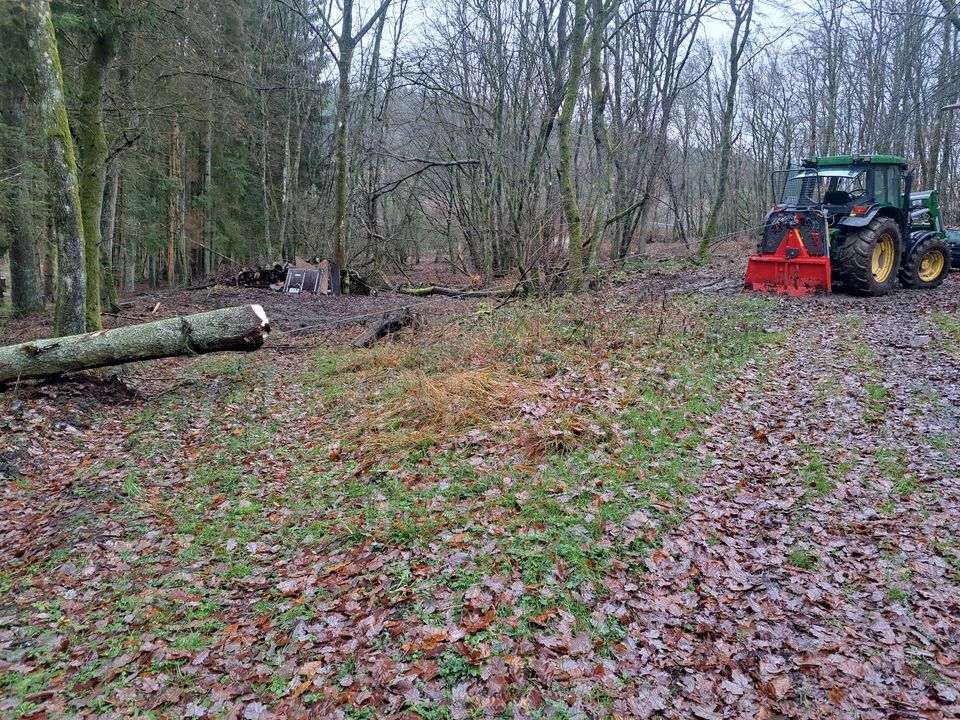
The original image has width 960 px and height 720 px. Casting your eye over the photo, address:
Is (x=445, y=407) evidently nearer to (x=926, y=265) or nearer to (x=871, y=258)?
(x=871, y=258)

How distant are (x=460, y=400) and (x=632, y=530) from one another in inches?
116

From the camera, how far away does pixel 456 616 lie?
408cm

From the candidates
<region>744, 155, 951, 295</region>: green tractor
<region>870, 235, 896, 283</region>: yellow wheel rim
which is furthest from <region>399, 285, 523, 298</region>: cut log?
<region>870, 235, 896, 283</region>: yellow wheel rim

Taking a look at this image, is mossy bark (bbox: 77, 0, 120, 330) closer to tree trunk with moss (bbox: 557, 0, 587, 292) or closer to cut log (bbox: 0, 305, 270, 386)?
cut log (bbox: 0, 305, 270, 386)

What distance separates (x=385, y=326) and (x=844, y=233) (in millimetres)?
9008

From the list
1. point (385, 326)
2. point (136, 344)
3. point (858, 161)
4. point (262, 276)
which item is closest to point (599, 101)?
point (858, 161)

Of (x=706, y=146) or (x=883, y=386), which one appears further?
(x=706, y=146)

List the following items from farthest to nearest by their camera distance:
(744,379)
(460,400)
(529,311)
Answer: (529,311) < (744,379) < (460,400)

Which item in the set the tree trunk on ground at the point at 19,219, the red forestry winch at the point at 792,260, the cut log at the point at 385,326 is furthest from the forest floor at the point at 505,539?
the tree trunk on ground at the point at 19,219

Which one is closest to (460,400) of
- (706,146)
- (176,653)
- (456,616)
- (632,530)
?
(632,530)

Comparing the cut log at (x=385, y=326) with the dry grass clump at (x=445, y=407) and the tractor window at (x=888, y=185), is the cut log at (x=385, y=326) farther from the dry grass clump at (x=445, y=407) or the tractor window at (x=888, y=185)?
the tractor window at (x=888, y=185)

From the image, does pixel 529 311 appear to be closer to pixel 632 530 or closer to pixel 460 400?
pixel 460 400

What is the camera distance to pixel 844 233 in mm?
12195

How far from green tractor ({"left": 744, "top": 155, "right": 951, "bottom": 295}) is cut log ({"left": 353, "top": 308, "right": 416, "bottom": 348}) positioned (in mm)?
6974
